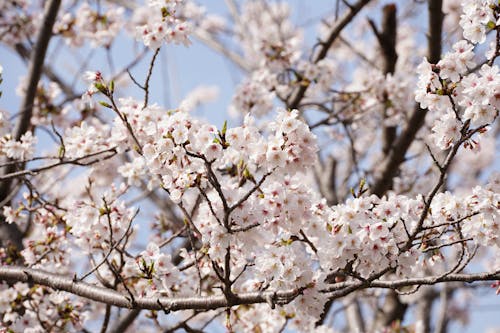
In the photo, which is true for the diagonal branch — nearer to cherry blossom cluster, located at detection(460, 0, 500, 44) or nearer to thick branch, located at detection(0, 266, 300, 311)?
cherry blossom cluster, located at detection(460, 0, 500, 44)

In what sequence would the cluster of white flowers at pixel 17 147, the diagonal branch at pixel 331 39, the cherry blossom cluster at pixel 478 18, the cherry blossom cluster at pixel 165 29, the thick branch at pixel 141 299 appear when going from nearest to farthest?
the cherry blossom cluster at pixel 478 18 → the thick branch at pixel 141 299 → the cherry blossom cluster at pixel 165 29 → the cluster of white flowers at pixel 17 147 → the diagonal branch at pixel 331 39

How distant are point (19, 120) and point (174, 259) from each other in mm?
1608

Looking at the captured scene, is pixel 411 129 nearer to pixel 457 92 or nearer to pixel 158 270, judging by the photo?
pixel 457 92

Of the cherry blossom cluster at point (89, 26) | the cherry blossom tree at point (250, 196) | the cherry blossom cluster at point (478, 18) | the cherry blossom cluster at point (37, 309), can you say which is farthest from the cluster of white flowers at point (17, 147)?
the cherry blossom cluster at point (478, 18)

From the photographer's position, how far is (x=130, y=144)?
3.29 meters

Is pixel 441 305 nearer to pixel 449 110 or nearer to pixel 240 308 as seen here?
pixel 240 308

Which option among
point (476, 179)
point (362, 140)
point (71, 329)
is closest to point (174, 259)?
point (71, 329)

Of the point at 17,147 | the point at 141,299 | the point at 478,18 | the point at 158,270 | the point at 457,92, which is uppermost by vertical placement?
the point at 17,147

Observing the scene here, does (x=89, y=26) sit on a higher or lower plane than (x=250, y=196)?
higher

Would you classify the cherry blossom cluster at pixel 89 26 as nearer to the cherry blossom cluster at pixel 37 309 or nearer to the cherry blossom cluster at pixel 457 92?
the cherry blossom cluster at pixel 37 309

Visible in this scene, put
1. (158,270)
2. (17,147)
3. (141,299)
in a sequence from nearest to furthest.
Result: (141,299) → (158,270) → (17,147)

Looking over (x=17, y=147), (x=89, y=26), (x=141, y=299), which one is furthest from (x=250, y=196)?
(x=89, y=26)

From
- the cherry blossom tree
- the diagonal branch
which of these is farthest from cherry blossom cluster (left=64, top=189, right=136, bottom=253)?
the diagonal branch

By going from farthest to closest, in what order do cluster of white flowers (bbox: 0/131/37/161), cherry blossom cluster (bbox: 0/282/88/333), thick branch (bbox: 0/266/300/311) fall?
cherry blossom cluster (bbox: 0/282/88/333), cluster of white flowers (bbox: 0/131/37/161), thick branch (bbox: 0/266/300/311)
